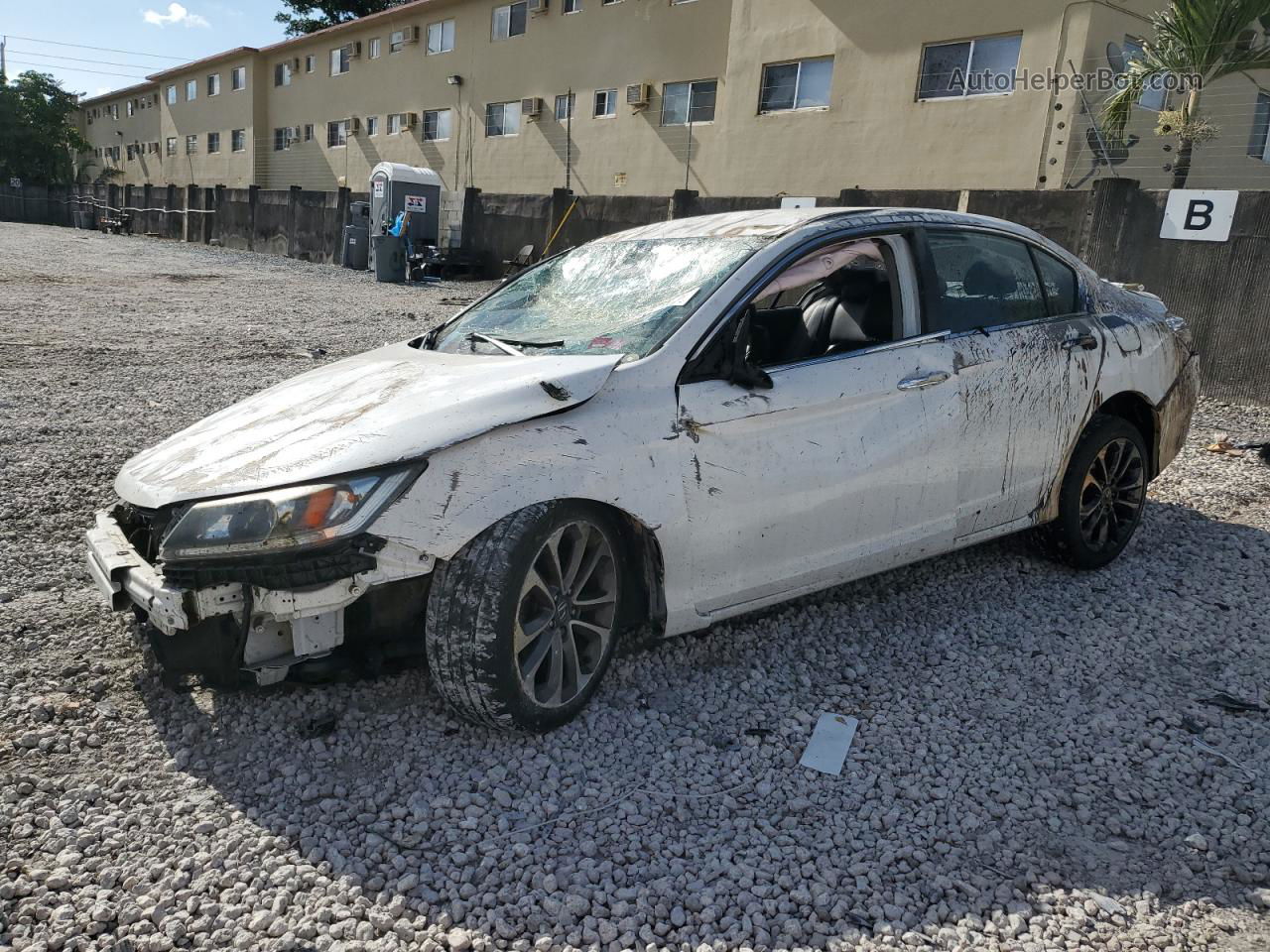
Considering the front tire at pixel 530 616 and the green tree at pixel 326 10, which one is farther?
the green tree at pixel 326 10

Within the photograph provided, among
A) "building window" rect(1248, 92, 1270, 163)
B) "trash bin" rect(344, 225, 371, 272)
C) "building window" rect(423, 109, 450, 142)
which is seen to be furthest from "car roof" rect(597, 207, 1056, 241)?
"building window" rect(423, 109, 450, 142)

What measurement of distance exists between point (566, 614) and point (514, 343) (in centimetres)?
111

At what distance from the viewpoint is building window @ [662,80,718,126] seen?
22375 mm

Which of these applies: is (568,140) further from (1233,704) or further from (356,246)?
(1233,704)

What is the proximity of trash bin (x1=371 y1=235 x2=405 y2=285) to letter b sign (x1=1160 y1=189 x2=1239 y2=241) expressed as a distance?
16.1m

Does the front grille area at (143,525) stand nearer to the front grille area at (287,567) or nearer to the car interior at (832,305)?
the front grille area at (287,567)

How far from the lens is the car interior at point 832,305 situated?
3641 millimetres

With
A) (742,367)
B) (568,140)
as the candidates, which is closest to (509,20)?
(568,140)

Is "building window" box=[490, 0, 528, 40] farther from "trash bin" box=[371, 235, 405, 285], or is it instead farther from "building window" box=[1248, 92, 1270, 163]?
"building window" box=[1248, 92, 1270, 163]

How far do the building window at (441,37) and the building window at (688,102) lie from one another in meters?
10.4

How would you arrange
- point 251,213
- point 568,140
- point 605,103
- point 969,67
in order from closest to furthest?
point 969,67, point 605,103, point 568,140, point 251,213

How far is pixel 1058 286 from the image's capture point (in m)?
4.48

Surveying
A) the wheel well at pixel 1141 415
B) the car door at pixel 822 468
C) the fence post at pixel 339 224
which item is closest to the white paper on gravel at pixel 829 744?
the car door at pixel 822 468

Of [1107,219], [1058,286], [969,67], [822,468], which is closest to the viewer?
[822,468]
